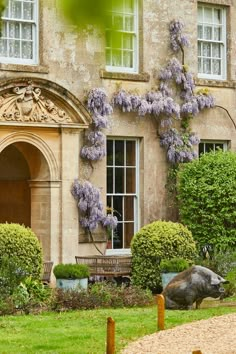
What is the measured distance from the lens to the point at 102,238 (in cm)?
1927

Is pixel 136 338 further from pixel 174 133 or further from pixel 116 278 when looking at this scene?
pixel 174 133

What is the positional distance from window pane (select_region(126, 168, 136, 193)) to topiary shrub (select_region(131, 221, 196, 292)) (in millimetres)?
1894

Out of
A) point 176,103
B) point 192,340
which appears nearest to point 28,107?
point 176,103

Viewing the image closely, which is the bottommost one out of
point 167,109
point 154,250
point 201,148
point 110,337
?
point 110,337

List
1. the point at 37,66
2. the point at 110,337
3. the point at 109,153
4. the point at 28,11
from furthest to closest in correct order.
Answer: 1. the point at 109,153
2. the point at 37,66
3. the point at 28,11
4. the point at 110,337

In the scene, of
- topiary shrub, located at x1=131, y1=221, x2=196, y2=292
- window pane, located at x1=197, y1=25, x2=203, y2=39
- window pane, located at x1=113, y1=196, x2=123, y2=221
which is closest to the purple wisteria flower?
window pane, located at x1=113, y1=196, x2=123, y2=221

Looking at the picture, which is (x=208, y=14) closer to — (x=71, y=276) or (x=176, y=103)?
(x=176, y=103)

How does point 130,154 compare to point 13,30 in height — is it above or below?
below

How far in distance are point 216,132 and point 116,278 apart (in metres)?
4.83

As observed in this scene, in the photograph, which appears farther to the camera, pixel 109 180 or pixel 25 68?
pixel 109 180

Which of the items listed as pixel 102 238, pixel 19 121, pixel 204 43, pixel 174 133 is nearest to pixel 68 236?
pixel 102 238

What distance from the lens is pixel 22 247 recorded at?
16516mm

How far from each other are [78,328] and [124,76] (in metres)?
8.56

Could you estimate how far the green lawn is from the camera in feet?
35.8
